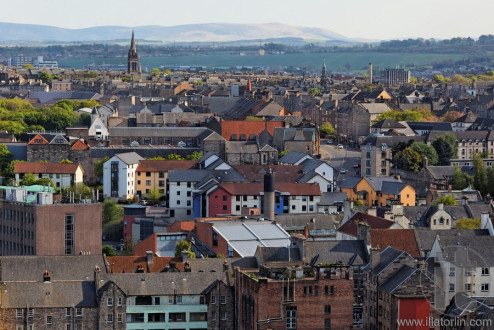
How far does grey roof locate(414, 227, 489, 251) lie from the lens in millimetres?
52531

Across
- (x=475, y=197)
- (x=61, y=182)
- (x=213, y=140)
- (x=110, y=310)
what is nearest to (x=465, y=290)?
(x=110, y=310)

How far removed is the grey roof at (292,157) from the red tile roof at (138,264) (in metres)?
33.2

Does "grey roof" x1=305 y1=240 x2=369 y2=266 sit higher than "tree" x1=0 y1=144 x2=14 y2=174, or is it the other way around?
"grey roof" x1=305 y1=240 x2=369 y2=266

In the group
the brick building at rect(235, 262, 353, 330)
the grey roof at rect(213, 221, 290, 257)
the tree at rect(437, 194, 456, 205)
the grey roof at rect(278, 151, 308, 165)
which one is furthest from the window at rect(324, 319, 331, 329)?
the grey roof at rect(278, 151, 308, 165)

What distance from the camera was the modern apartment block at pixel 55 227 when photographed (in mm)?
58938

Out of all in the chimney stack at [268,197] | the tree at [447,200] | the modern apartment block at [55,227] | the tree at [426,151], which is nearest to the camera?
the modern apartment block at [55,227]

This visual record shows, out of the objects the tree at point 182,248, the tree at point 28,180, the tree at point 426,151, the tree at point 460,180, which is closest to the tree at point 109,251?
the tree at point 182,248

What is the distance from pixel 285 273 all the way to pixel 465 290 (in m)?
5.50

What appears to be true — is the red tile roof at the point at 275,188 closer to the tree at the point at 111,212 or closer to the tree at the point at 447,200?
the tree at the point at 111,212

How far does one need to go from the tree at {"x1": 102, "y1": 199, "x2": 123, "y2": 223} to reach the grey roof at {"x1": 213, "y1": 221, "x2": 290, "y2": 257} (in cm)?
1438

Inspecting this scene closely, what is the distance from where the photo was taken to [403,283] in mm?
41625

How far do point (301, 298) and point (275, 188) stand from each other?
29629 millimetres

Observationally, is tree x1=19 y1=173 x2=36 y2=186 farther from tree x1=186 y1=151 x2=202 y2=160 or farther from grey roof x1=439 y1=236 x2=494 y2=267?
grey roof x1=439 y1=236 x2=494 y2=267

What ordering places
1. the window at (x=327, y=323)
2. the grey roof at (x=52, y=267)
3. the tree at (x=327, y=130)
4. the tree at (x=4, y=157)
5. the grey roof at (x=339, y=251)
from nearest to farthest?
the window at (x=327, y=323), the grey roof at (x=339, y=251), the grey roof at (x=52, y=267), the tree at (x=4, y=157), the tree at (x=327, y=130)
